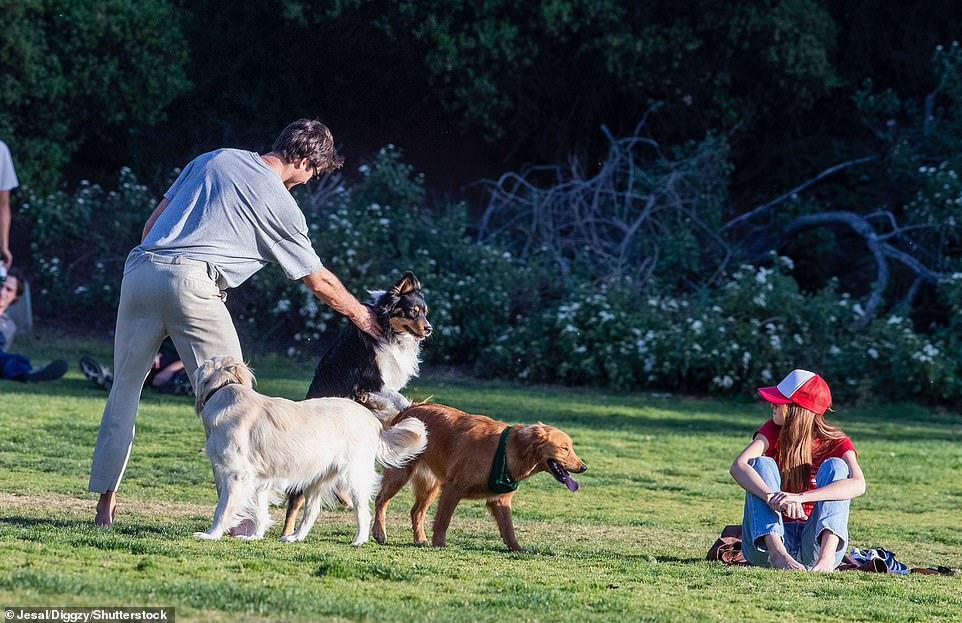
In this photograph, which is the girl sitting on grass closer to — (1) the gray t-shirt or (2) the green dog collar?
(2) the green dog collar

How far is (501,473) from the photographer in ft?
23.5

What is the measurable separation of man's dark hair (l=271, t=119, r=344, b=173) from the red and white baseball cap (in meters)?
2.72

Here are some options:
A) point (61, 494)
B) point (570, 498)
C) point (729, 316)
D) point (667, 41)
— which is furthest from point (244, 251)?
point (667, 41)

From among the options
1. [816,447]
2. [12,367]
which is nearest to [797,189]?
[12,367]

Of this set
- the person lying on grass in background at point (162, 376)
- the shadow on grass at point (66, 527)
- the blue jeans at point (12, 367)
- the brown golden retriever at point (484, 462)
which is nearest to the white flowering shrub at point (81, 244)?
the blue jeans at point (12, 367)

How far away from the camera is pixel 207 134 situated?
23.3 meters

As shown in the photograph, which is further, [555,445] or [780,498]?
[555,445]

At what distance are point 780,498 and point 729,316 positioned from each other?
1126cm

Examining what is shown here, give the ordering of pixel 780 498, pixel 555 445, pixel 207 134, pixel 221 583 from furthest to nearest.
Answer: pixel 207 134, pixel 555 445, pixel 780 498, pixel 221 583

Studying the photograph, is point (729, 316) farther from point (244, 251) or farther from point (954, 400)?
point (244, 251)

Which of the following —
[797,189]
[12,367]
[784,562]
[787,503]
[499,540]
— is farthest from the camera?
[797,189]

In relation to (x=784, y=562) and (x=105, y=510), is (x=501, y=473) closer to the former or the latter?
(x=784, y=562)

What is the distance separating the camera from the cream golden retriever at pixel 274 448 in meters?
6.11

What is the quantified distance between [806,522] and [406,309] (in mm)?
3073
